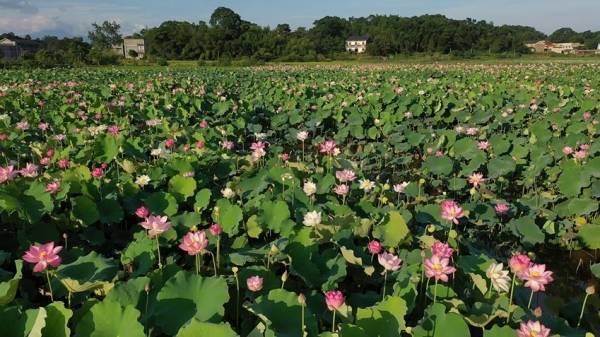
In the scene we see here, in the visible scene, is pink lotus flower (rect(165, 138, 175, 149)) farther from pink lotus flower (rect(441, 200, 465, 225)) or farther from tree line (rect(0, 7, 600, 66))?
tree line (rect(0, 7, 600, 66))

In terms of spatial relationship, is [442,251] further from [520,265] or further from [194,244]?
[194,244]

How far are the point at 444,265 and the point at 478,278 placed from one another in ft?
0.91

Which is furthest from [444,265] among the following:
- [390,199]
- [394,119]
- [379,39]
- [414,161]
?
Answer: [379,39]

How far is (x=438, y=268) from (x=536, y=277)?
1.19 feet

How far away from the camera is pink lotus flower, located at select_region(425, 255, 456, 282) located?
1854 mm

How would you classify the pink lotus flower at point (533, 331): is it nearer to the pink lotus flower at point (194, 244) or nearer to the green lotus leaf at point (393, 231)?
the green lotus leaf at point (393, 231)

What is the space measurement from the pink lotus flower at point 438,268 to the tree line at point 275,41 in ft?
106

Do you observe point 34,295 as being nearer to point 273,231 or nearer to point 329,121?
point 273,231

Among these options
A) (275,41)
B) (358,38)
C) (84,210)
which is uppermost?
(358,38)

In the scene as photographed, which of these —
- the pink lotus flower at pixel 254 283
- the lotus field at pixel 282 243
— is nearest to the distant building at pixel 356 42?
the lotus field at pixel 282 243

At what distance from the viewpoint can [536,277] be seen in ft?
6.00

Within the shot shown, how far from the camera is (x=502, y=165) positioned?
4.49 meters

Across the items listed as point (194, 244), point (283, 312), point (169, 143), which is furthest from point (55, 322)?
point (169, 143)

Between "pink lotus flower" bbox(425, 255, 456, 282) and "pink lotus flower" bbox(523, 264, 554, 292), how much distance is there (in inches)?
10.9
